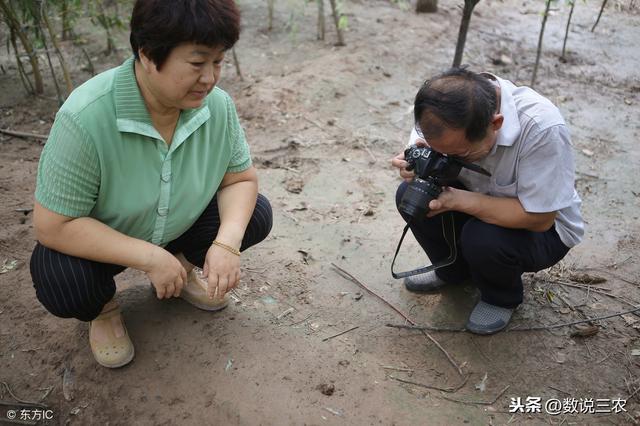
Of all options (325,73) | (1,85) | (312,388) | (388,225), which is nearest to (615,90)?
(325,73)

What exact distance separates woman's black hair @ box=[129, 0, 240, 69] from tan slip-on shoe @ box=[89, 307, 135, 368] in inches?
39.3

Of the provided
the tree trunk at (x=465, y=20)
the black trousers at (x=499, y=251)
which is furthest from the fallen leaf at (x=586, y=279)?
the tree trunk at (x=465, y=20)

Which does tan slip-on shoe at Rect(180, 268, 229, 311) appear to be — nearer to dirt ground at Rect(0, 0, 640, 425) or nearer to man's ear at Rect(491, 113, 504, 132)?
dirt ground at Rect(0, 0, 640, 425)

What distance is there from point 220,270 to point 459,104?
94 centimetres

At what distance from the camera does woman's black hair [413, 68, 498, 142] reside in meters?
1.64

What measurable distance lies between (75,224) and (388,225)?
1.71 meters

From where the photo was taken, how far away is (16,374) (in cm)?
195

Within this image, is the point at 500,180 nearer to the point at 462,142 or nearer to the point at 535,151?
the point at 535,151

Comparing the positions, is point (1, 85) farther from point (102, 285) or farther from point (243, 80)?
point (102, 285)

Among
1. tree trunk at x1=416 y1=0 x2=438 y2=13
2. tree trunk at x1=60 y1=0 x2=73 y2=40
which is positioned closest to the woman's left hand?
tree trunk at x1=60 y1=0 x2=73 y2=40

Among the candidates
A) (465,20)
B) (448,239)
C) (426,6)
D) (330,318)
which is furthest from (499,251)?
(426,6)

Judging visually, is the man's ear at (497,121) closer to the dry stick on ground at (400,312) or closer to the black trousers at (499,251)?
the black trousers at (499,251)

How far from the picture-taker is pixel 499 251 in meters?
1.92

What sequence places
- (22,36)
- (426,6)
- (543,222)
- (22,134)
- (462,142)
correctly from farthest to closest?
(426,6)
(22,36)
(22,134)
(543,222)
(462,142)
